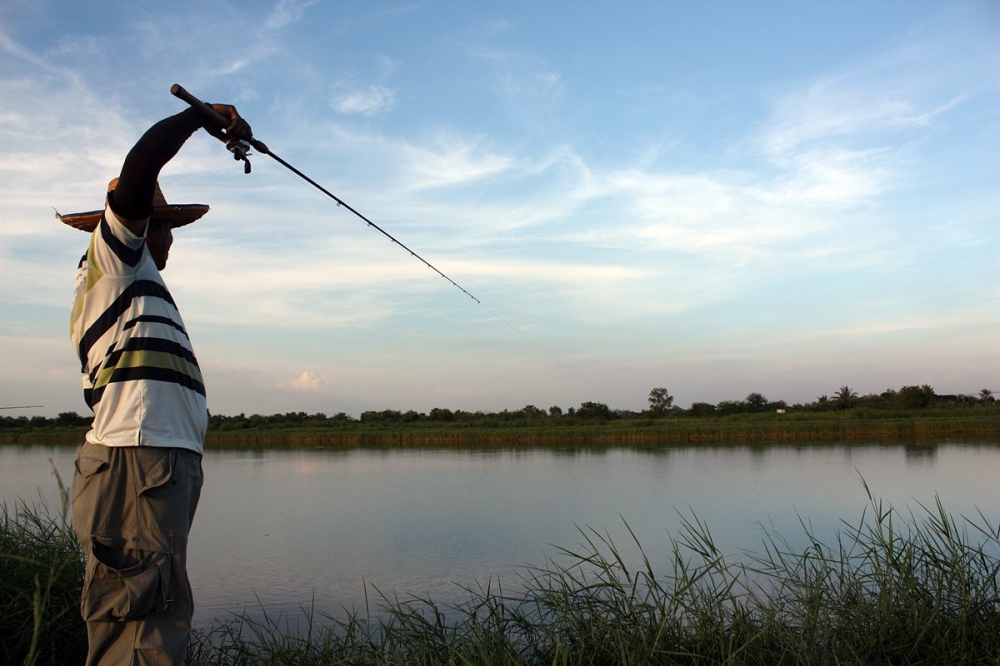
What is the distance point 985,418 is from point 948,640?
21553 millimetres

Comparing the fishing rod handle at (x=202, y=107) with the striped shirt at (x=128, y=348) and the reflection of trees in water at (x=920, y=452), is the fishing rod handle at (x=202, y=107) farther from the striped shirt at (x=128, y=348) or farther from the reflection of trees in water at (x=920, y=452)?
the reflection of trees in water at (x=920, y=452)

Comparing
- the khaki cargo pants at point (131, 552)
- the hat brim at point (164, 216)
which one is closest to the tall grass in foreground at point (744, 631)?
the khaki cargo pants at point (131, 552)

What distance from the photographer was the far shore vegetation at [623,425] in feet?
67.0

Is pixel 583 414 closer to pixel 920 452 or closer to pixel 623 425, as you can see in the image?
pixel 623 425

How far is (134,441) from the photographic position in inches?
65.9

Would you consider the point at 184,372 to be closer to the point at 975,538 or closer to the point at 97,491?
the point at 97,491

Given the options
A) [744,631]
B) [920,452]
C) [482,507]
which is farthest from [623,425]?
[744,631]

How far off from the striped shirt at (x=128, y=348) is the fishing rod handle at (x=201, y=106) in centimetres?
34

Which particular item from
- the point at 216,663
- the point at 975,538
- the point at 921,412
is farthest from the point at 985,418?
the point at 216,663

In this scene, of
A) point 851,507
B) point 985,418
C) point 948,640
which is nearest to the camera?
point 948,640

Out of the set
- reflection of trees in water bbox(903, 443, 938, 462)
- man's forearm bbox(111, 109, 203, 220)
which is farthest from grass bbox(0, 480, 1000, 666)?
reflection of trees in water bbox(903, 443, 938, 462)

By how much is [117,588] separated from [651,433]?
21.5 metres

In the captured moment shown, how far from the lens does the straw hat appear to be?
1.92m

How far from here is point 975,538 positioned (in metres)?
5.72
